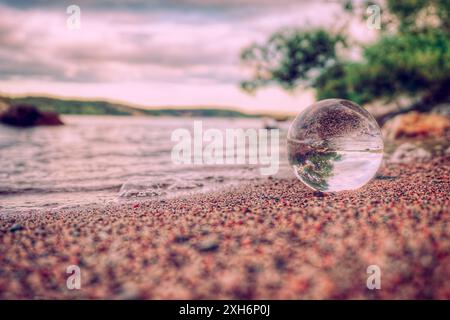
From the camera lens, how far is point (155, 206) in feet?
17.4

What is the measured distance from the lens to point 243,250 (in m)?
3.25

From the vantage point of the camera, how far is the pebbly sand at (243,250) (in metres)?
2.70

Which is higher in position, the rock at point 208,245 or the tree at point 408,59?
the tree at point 408,59

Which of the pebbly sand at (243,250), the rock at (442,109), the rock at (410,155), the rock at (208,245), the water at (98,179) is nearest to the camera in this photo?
the pebbly sand at (243,250)

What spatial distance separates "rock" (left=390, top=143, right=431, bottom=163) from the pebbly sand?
478 cm

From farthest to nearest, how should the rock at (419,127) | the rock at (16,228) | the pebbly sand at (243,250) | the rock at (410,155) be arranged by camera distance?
the rock at (419,127) < the rock at (410,155) < the rock at (16,228) < the pebbly sand at (243,250)

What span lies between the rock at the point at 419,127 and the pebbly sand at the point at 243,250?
33.8ft

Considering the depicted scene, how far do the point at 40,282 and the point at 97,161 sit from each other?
8.91 m

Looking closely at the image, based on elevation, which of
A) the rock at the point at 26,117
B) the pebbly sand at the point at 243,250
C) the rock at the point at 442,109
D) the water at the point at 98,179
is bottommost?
the pebbly sand at the point at 243,250

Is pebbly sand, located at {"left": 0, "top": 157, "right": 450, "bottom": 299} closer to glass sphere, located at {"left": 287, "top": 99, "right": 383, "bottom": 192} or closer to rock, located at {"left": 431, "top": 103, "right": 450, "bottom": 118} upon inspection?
glass sphere, located at {"left": 287, "top": 99, "right": 383, "bottom": 192}

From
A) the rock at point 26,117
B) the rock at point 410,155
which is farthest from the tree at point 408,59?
the rock at point 26,117

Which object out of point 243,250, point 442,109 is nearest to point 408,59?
point 442,109

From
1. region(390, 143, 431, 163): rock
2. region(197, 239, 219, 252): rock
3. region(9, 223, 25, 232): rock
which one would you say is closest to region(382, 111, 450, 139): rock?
region(390, 143, 431, 163): rock

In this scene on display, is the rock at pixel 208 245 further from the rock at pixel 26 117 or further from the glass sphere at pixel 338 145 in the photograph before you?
the rock at pixel 26 117
